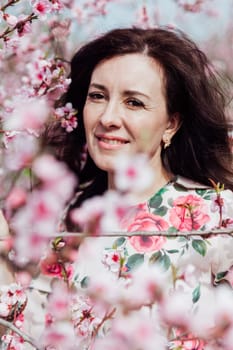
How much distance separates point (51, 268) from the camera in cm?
227

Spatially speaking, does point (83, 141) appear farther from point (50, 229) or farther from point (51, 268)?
point (50, 229)

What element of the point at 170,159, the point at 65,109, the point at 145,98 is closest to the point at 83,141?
the point at 65,109

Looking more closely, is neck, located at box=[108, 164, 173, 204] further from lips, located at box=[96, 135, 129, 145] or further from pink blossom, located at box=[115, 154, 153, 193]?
pink blossom, located at box=[115, 154, 153, 193]

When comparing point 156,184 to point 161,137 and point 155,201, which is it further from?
point 161,137

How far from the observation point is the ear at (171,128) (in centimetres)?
217

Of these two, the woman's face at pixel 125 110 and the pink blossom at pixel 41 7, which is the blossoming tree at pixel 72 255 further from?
the woman's face at pixel 125 110

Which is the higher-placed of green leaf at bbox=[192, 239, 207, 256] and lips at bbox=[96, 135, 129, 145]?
lips at bbox=[96, 135, 129, 145]

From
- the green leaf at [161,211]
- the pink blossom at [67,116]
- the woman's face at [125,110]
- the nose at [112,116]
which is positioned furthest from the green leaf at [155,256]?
the pink blossom at [67,116]

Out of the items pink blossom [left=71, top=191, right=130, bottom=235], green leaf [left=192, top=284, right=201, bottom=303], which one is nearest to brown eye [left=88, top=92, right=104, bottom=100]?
green leaf [left=192, top=284, right=201, bottom=303]

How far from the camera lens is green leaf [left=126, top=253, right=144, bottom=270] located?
2105mm

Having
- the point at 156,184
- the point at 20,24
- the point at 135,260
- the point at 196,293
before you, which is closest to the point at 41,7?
the point at 20,24

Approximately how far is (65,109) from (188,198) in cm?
50

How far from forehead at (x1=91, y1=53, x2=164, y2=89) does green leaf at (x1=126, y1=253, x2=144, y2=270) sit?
480mm

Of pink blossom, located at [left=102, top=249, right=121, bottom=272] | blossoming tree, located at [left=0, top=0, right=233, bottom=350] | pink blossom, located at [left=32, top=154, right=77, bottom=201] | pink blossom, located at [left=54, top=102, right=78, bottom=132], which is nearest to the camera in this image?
pink blossom, located at [left=32, top=154, right=77, bottom=201]
